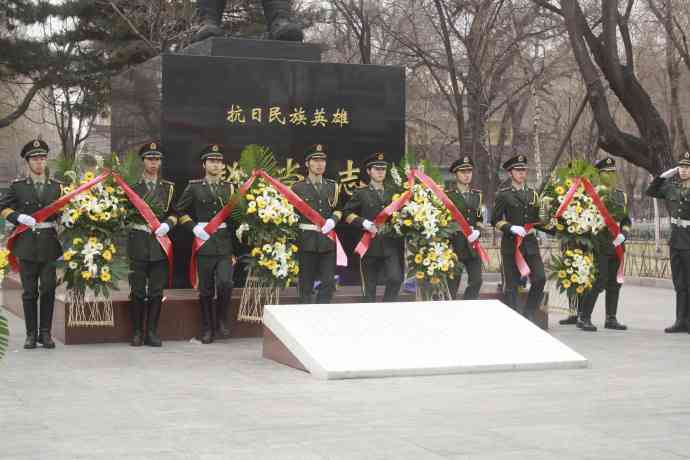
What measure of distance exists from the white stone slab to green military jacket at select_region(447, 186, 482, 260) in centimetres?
162

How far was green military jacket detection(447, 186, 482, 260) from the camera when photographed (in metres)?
11.1

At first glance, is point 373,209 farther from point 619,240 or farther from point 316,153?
point 619,240

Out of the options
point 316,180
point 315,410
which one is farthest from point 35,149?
point 315,410

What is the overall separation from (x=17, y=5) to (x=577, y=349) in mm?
19686

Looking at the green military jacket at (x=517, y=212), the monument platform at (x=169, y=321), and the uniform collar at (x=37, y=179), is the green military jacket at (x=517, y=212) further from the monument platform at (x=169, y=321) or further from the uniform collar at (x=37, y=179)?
the uniform collar at (x=37, y=179)

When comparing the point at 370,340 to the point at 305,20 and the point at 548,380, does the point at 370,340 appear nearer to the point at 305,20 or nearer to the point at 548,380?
the point at 548,380

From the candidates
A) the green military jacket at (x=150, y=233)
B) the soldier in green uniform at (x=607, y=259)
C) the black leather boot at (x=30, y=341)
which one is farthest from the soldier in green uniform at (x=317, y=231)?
the soldier in green uniform at (x=607, y=259)

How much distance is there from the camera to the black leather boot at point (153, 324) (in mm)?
10055

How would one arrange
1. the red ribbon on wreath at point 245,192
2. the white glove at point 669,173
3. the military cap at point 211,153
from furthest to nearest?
the white glove at point 669,173 → the military cap at point 211,153 → the red ribbon on wreath at point 245,192

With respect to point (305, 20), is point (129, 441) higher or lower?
lower

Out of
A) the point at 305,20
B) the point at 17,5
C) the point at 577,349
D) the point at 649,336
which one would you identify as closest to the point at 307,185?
the point at 577,349

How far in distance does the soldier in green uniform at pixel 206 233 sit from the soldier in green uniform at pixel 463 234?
2281 millimetres

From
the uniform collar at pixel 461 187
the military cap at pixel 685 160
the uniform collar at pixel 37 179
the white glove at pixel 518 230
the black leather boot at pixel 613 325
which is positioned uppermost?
the military cap at pixel 685 160

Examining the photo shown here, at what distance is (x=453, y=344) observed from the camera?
8.88 metres
